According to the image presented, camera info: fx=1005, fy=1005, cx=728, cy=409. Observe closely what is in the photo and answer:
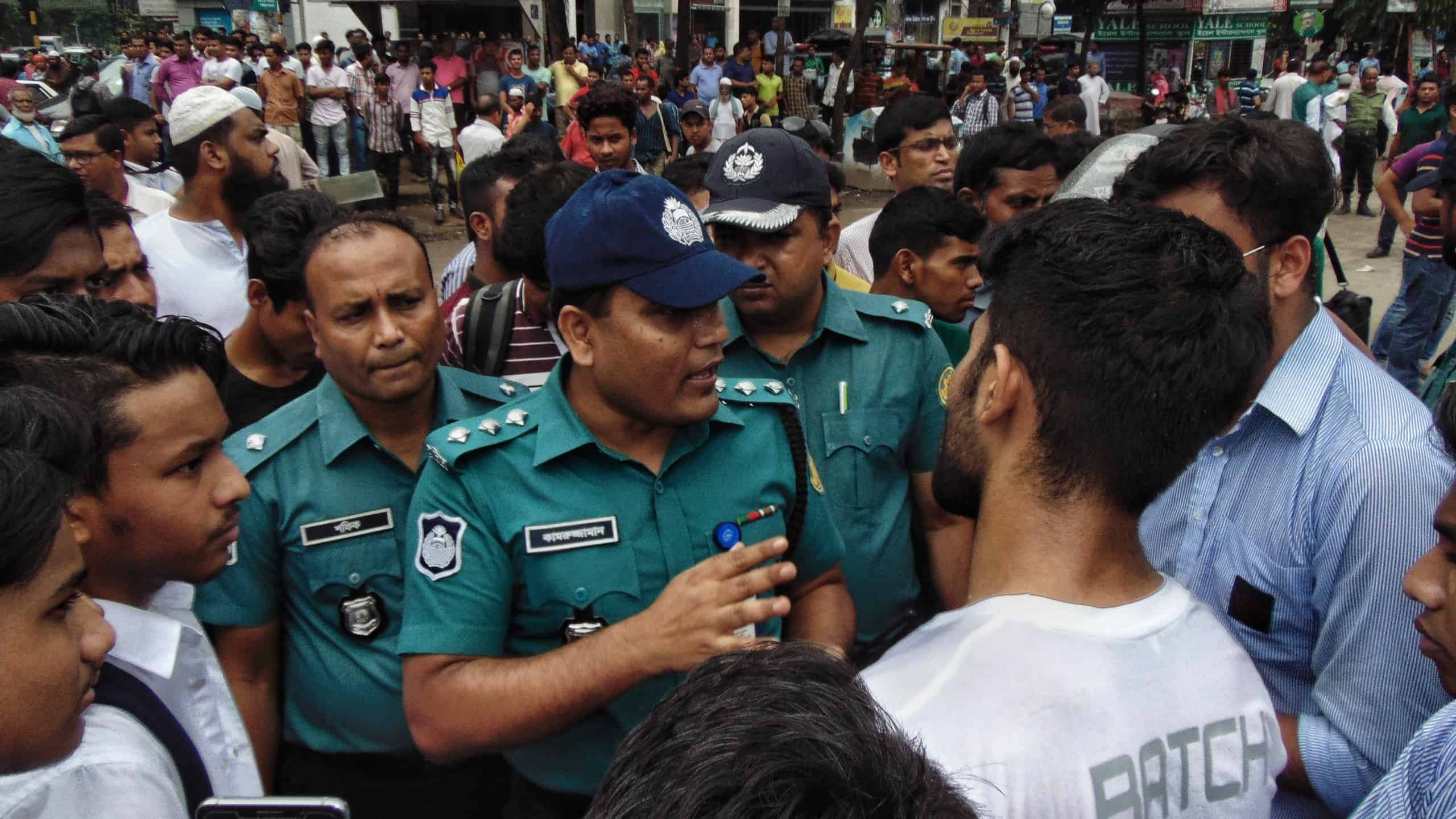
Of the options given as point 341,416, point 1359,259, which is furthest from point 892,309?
point 1359,259

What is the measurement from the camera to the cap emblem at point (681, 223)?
1946 millimetres

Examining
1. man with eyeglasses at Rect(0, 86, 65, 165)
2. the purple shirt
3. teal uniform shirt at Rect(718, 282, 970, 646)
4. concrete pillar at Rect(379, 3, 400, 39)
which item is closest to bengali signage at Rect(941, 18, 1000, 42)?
concrete pillar at Rect(379, 3, 400, 39)

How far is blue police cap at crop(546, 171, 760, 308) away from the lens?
1916 mm

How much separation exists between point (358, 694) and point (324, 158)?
40.4 feet

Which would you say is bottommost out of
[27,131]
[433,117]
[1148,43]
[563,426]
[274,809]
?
[274,809]

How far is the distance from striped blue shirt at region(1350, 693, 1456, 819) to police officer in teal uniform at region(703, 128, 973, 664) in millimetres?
1221

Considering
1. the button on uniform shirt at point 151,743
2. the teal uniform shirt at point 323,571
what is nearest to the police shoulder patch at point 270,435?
the teal uniform shirt at point 323,571

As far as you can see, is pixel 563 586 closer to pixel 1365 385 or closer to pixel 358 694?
pixel 358 694

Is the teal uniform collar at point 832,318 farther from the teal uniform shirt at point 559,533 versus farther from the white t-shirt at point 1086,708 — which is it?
the white t-shirt at point 1086,708

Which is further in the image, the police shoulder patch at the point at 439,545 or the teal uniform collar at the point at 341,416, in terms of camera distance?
the teal uniform collar at the point at 341,416

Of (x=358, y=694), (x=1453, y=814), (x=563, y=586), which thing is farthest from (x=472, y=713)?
(x=1453, y=814)

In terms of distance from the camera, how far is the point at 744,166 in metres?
2.97

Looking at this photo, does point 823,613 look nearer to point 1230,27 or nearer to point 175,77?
point 175,77

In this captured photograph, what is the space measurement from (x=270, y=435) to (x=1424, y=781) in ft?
7.10
